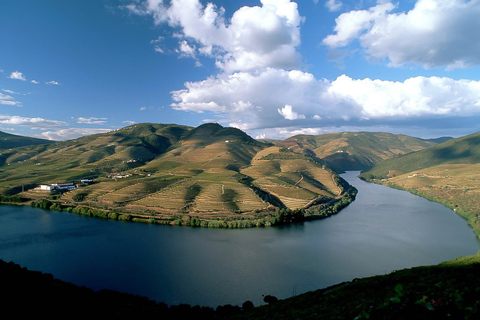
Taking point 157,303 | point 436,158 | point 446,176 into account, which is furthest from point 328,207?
point 436,158

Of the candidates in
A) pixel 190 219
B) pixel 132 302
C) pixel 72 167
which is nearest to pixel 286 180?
pixel 190 219

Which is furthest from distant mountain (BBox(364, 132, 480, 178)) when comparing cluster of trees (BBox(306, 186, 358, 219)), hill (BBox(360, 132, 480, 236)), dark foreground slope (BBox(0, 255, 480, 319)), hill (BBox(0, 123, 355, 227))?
dark foreground slope (BBox(0, 255, 480, 319))

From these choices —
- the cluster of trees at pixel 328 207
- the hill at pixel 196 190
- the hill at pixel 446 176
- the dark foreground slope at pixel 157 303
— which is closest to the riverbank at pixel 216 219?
the cluster of trees at pixel 328 207

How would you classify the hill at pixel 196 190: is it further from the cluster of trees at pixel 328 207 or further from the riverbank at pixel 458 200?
the riverbank at pixel 458 200

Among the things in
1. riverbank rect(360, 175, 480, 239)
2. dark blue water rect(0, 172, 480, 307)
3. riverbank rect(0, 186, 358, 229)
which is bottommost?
dark blue water rect(0, 172, 480, 307)

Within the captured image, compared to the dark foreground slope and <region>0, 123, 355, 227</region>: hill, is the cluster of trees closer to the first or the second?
<region>0, 123, 355, 227</region>: hill

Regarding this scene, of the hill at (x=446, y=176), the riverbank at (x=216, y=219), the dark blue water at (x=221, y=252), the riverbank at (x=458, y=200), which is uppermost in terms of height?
the hill at (x=446, y=176)
